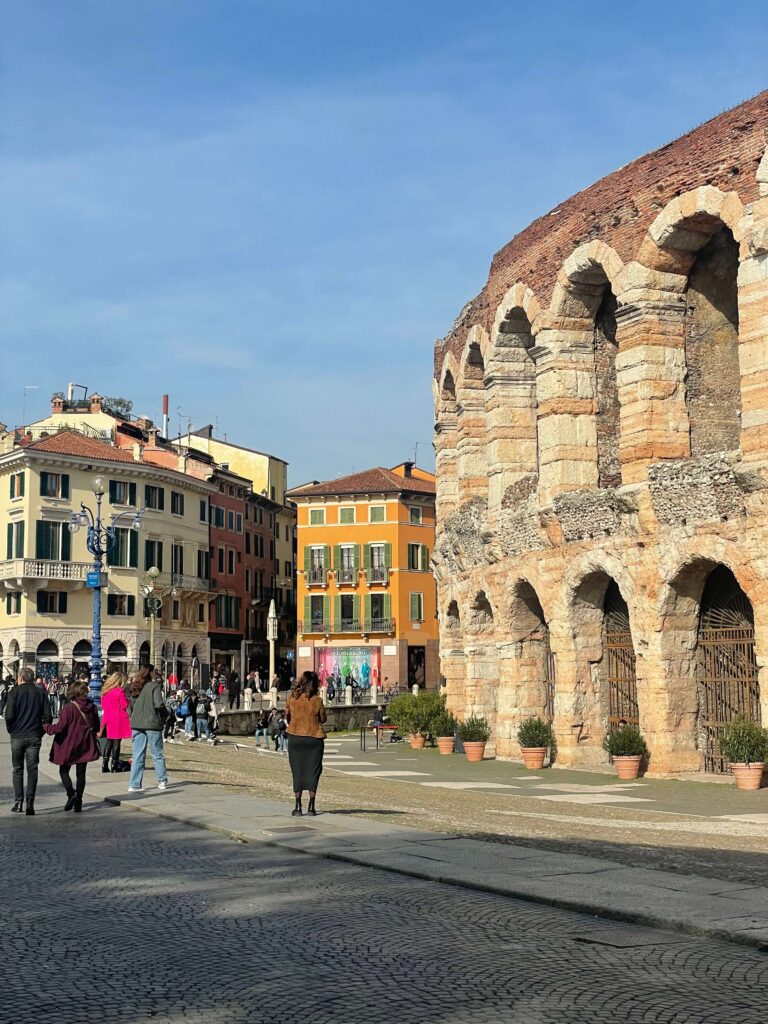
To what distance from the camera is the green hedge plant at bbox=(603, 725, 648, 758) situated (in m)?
23.3

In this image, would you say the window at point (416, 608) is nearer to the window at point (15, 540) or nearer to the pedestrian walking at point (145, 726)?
the window at point (15, 540)

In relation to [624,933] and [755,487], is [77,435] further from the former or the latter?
[624,933]

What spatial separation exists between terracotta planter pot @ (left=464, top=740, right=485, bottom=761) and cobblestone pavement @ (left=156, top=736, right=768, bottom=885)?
1.32 metres

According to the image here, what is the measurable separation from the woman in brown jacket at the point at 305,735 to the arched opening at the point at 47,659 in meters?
53.7

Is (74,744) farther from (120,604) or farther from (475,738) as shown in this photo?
(120,604)

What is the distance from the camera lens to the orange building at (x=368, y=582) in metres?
76.4

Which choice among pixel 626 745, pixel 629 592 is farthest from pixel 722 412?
pixel 626 745

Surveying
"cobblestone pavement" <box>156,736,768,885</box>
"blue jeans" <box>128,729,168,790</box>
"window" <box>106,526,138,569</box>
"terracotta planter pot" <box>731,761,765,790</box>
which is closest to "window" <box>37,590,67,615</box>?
"window" <box>106,526,138,569</box>

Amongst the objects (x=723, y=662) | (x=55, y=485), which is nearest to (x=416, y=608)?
(x=55, y=485)

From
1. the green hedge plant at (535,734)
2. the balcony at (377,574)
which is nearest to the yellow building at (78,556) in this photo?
the balcony at (377,574)

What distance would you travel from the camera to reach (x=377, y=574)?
77188 mm

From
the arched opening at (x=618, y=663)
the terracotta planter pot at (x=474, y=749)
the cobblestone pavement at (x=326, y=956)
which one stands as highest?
the arched opening at (x=618, y=663)

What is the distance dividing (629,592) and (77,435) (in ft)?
174

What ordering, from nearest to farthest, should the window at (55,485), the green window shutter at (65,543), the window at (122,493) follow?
the window at (55,485), the green window shutter at (65,543), the window at (122,493)
